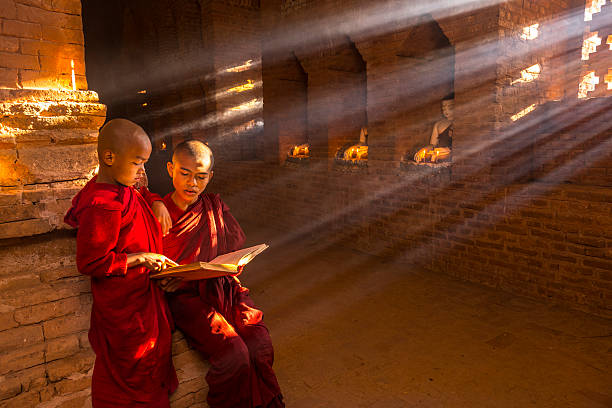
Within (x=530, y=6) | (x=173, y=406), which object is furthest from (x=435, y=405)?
(x=530, y=6)

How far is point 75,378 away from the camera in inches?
89.8

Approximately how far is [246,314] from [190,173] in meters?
0.96

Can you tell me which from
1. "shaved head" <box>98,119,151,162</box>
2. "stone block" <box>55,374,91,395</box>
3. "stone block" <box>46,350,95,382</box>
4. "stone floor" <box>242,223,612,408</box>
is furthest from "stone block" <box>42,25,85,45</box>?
"stone floor" <box>242,223,612,408</box>

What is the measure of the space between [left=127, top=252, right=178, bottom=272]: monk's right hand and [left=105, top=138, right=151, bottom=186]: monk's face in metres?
0.38

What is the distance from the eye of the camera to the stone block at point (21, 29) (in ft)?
7.57

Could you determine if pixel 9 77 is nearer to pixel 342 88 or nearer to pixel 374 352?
pixel 374 352

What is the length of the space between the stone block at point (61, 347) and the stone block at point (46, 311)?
58mm

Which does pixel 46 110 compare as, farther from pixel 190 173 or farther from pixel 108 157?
pixel 190 173

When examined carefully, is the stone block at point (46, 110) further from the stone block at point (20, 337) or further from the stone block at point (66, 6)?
the stone block at point (20, 337)

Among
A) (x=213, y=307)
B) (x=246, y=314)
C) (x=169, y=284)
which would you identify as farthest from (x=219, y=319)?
(x=169, y=284)

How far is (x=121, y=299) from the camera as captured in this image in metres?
2.10

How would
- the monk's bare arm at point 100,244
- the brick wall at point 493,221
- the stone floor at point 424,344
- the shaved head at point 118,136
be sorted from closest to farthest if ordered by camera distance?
the monk's bare arm at point 100,244
the shaved head at point 118,136
the stone floor at point 424,344
the brick wall at point 493,221

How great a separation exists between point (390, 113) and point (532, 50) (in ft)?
6.60

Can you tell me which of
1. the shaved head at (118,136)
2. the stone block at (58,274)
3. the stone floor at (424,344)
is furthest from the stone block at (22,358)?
the stone floor at (424,344)
